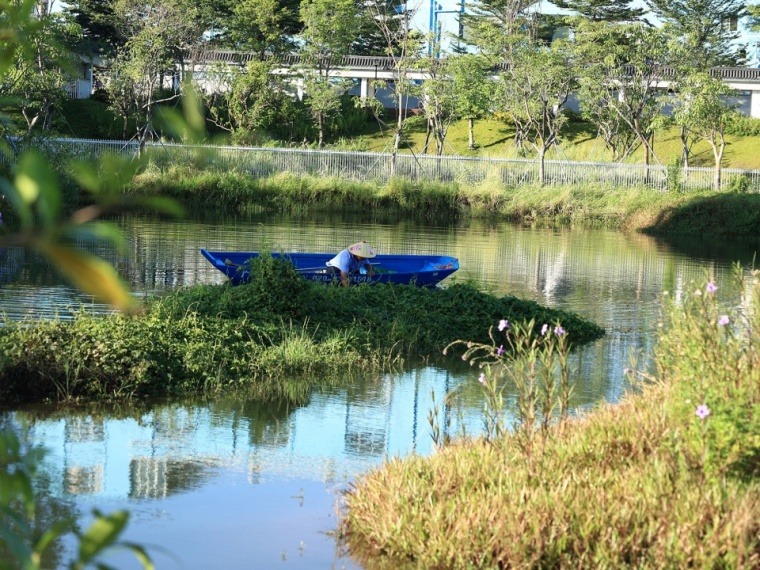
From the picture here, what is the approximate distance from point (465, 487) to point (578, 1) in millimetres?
55688

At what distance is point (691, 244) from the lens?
3203cm

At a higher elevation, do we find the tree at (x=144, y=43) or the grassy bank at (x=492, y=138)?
the tree at (x=144, y=43)

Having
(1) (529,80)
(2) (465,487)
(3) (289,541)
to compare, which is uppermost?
(1) (529,80)

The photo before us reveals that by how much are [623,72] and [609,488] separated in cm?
4372

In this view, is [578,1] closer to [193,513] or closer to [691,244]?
[691,244]

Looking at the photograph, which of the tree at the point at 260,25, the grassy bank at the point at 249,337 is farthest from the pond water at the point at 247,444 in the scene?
the tree at the point at 260,25

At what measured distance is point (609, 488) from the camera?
6.01 metres

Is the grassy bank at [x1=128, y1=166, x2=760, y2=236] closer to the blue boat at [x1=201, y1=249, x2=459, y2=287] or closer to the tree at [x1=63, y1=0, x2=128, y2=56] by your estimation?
the tree at [x1=63, y1=0, x2=128, y2=56]

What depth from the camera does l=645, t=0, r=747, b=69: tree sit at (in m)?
58.4

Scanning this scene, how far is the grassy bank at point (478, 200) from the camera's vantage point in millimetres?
36312

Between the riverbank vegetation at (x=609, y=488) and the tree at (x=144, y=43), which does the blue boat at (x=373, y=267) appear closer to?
the riverbank vegetation at (x=609, y=488)

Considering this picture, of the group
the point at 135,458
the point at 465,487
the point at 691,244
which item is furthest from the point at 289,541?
the point at 691,244

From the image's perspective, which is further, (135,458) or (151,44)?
(151,44)

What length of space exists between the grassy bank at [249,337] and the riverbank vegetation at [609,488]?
152 inches
